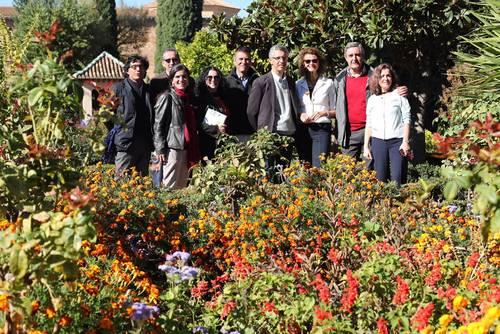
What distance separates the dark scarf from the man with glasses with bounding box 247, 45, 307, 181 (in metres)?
0.53

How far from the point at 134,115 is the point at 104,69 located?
2337 cm

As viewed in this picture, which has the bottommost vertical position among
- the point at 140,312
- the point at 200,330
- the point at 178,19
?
the point at 200,330

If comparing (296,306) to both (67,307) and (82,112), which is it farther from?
(82,112)

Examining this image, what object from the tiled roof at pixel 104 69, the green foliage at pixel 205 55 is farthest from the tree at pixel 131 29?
the green foliage at pixel 205 55

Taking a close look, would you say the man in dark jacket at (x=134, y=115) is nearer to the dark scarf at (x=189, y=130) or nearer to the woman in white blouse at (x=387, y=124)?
the dark scarf at (x=189, y=130)

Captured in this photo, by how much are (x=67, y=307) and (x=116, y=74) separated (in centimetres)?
2672

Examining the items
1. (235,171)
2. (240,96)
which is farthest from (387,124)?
(235,171)

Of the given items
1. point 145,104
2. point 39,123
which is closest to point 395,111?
point 145,104

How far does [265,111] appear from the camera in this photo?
22.3ft

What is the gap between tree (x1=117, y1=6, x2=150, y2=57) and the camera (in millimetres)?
41031

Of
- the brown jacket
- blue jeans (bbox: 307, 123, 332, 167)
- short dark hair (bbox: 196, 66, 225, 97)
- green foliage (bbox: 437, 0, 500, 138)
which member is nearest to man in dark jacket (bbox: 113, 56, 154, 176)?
short dark hair (bbox: 196, 66, 225, 97)

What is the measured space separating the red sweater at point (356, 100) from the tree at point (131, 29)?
34418 millimetres

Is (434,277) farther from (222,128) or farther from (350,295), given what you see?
(222,128)

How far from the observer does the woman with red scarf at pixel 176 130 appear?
6543mm
